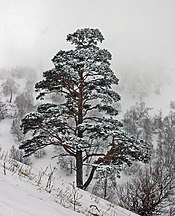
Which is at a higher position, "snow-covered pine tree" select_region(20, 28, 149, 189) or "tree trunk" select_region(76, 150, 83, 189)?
"snow-covered pine tree" select_region(20, 28, 149, 189)

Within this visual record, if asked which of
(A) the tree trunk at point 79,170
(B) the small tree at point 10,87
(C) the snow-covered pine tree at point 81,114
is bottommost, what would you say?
(A) the tree trunk at point 79,170

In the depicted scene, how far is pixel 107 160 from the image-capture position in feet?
42.0

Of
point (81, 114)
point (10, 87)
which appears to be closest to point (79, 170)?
point (81, 114)

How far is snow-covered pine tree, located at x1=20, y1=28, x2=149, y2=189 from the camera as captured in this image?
12531 millimetres

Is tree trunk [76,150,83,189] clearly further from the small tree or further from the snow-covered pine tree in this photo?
the small tree

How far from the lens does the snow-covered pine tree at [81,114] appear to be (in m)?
12.5

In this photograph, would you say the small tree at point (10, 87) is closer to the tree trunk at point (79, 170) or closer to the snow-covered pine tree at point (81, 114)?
the snow-covered pine tree at point (81, 114)

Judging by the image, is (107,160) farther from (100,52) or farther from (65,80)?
(100,52)

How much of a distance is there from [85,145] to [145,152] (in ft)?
8.64

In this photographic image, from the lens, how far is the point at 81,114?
14.4m

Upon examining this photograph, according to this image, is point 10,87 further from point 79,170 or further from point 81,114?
point 79,170

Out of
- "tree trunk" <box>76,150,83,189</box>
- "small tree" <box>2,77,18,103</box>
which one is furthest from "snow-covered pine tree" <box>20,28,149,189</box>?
"small tree" <box>2,77,18,103</box>

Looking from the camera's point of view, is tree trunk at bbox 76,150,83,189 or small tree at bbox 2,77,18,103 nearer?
tree trunk at bbox 76,150,83,189

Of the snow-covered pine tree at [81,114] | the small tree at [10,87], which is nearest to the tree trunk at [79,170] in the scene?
the snow-covered pine tree at [81,114]
